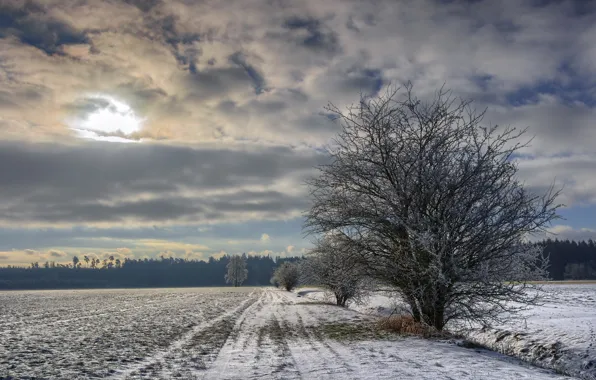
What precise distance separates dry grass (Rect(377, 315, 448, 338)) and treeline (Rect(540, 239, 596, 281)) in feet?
494

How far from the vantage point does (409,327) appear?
18938mm

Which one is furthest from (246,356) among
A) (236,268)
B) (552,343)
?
(236,268)

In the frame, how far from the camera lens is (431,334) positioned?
691 inches

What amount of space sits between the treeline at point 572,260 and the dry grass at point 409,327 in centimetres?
15057

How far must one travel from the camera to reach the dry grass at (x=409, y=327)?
57.7ft

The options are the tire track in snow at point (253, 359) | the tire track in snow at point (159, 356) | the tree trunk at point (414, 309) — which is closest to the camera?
the tire track in snow at point (253, 359)

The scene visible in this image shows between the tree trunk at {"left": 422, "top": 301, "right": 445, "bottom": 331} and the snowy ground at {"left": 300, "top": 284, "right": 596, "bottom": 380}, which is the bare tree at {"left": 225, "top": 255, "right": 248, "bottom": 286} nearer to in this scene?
the snowy ground at {"left": 300, "top": 284, "right": 596, "bottom": 380}

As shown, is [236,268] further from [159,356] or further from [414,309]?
[159,356]

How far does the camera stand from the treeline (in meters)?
149

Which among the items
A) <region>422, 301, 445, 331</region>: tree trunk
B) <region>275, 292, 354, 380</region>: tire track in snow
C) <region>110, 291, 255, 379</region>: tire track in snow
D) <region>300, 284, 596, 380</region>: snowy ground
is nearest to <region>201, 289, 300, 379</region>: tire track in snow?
<region>275, 292, 354, 380</region>: tire track in snow

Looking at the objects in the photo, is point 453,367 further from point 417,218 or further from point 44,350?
point 44,350

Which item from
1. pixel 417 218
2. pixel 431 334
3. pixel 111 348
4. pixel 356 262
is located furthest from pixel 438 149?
pixel 111 348

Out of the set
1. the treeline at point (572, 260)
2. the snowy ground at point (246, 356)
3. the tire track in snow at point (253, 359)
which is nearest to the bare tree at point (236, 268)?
the treeline at point (572, 260)

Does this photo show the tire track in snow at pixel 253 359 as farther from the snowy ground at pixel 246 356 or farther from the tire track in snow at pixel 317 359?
the tire track in snow at pixel 317 359
